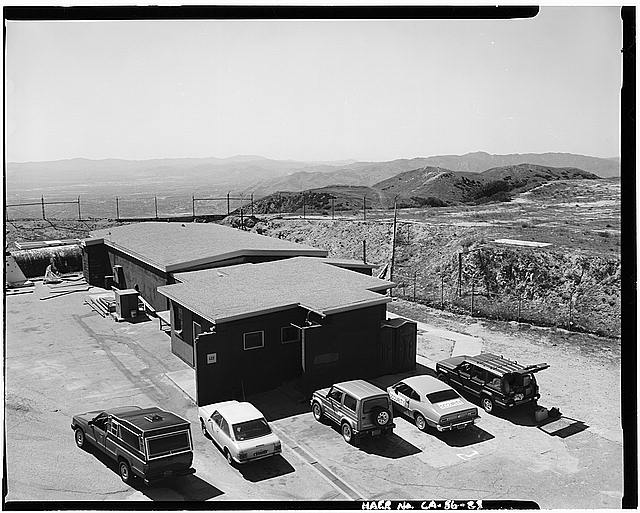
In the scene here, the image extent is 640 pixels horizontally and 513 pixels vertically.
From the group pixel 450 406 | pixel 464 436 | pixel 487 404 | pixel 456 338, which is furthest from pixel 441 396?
pixel 456 338

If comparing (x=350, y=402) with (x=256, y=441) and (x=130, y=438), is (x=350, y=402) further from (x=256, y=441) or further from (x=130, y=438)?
(x=130, y=438)

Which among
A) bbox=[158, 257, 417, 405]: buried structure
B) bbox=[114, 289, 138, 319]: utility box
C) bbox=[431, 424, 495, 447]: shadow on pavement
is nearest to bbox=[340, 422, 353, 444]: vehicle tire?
bbox=[431, 424, 495, 447]: shadow on pavement

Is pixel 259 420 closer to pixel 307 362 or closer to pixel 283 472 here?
pixel 283 472

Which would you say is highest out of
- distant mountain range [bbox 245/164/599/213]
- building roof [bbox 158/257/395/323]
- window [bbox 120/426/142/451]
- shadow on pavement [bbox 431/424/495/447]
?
distant mountain range [bbox 245/164/599/213]

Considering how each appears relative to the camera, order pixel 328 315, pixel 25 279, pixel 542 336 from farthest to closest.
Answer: pixel 25 279 → pixel 542 336 → pixel 328 315

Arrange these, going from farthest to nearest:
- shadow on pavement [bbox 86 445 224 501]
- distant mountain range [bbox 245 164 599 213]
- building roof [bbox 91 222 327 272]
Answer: distant mountain range [bbox 245 164 599 213]
building roof [bbox 91 222 327 272]
shadow on pavement [bbox 86 445 224 501]

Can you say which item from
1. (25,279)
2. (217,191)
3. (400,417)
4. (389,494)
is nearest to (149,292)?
(25,279)

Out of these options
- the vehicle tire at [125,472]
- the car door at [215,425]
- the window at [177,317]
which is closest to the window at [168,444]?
the vehicle tire at [125,472]

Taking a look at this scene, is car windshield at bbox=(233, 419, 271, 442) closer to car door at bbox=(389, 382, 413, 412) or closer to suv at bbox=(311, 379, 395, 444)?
suv at bbox=(311, 379, 395, 444)
